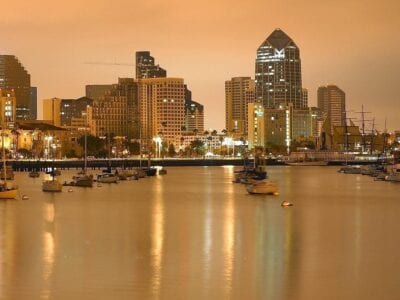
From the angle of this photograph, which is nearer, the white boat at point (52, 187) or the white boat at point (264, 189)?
the white boat at point (264, 189)

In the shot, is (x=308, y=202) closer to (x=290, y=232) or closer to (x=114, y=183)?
(x=290, y=232)

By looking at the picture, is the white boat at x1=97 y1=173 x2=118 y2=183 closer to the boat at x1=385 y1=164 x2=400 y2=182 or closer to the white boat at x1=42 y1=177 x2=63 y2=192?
the white boat at x1=42 y1=177 x2=63 y2=192

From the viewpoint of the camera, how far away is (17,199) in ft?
226

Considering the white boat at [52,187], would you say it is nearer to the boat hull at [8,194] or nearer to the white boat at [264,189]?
the boat hull at [8,194]

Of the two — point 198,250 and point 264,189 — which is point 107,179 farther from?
point 198,250

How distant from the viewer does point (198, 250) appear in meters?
37.1

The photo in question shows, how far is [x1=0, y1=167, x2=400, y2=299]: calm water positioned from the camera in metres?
28.0

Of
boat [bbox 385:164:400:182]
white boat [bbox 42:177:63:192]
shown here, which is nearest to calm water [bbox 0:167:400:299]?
white boat [bbox 42:177:63:192]

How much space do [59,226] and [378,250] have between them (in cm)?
1945

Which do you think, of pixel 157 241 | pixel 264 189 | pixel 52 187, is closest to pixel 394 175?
pixel 264 189

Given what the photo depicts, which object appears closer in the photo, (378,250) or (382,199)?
(378,250)

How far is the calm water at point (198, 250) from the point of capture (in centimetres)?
2795

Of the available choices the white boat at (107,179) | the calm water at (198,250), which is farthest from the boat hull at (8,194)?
the white boat at (107,179)

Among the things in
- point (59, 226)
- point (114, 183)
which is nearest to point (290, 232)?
→ point (59, 226)
